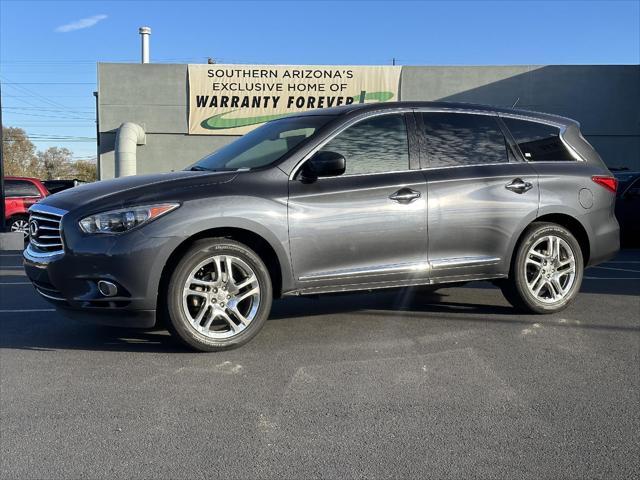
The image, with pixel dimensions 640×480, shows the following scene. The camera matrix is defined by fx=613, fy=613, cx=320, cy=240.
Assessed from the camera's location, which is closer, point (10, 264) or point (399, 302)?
point (399, 302)

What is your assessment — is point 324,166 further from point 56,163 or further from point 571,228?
point 56,163

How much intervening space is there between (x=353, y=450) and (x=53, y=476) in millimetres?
1415

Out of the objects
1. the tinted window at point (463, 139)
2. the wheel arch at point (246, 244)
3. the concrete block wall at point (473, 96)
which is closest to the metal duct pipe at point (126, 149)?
the concrete block wall at point (473, 96)

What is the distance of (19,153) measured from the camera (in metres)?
71.7

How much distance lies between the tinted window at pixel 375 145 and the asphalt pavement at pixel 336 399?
1405 millimetres

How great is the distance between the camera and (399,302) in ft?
21.0

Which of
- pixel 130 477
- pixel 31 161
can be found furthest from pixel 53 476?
pixel 31 161

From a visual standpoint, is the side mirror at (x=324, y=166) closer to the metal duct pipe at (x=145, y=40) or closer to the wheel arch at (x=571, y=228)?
the wheel arch at (x=571, y=228)

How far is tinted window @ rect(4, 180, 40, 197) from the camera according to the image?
51.4 feet

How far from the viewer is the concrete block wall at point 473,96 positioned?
86.5ft

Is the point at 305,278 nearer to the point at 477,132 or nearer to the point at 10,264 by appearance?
the point at 477,132

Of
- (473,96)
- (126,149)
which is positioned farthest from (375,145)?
(473,96)

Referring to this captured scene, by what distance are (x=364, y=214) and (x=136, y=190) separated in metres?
1.75

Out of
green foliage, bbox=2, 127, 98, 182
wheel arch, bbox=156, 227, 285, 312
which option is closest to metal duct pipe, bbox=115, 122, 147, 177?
wheel arch, bbox=156, 227, 285, 312
